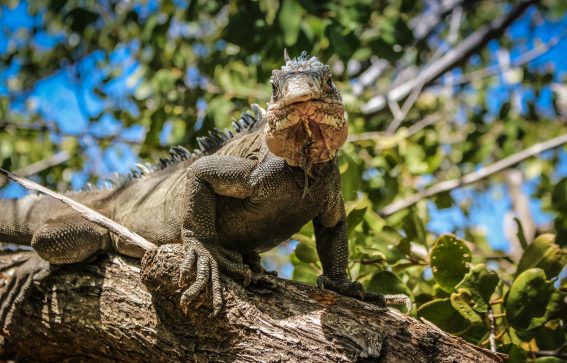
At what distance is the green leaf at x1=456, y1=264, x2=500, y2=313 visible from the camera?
3.37 m

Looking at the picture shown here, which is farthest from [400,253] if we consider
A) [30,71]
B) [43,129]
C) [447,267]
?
[30,71]

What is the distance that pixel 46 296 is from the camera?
3781 millimetres

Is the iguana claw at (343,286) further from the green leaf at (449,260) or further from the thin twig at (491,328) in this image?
the thin twig at (491,328)

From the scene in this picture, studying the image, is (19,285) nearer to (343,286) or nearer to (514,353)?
(343,286)

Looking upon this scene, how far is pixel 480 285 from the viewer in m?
3.42

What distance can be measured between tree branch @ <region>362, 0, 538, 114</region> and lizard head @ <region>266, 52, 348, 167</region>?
4147 millimetres

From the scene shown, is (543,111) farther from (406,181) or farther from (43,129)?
(43,129)

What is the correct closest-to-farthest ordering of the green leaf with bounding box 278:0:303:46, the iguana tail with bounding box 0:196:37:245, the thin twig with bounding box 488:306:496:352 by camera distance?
1. the thin twig with bounding box 488:306:496:352
2. the iguana tail with bounding box 0:196:37:245
3. the green leaf with bounding box 278:0:303:46

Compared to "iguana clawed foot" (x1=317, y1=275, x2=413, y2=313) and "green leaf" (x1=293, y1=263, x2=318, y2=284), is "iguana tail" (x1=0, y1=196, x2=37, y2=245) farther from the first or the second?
"iguana clawed foot" (x1=317, y1=275, x2=413, y2=313)

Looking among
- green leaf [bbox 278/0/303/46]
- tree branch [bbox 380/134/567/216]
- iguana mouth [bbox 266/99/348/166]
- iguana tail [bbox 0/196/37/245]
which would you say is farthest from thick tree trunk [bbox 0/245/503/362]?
tree branch [bbox 380/134/567/216]

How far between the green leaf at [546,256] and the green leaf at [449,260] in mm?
467

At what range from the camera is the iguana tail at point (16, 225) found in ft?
14.7

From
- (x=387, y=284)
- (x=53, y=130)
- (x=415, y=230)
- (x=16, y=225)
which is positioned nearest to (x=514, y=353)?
(x=387, y=284)

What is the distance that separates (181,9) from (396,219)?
4040 mm
